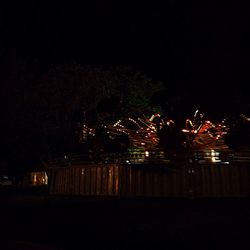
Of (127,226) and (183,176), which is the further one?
(183,176)

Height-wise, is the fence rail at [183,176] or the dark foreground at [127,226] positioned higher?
the fence rail at [183,176]

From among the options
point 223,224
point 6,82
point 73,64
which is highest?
point 73,64

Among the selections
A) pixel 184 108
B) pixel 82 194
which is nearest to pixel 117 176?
pixel 82 194

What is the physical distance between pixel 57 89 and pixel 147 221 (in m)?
21.3

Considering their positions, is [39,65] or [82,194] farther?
[39,65]

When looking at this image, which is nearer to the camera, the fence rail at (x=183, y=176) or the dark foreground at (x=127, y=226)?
the dark foreground at (x=127, y=226)

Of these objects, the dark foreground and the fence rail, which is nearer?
the dark foreground

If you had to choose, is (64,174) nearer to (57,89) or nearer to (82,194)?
(82,194)

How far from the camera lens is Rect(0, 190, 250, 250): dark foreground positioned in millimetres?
8094

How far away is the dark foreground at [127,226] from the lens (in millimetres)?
8094

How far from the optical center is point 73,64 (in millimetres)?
33625

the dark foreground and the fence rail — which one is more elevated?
the fence rail

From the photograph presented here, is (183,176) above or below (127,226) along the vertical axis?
above

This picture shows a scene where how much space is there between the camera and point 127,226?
10156mm
